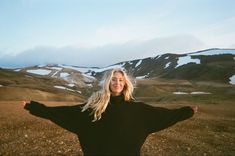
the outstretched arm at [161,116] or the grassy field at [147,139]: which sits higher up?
the outstretched arm at [161,116]

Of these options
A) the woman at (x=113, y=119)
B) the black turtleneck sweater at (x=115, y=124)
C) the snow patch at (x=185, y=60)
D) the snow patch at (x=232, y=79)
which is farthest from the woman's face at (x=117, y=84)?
the snow patch at (x=185, y=60)

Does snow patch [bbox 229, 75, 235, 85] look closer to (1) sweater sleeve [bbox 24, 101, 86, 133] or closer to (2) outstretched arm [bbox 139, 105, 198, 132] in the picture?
(2) outstretched arm [bbox 139, 105, 198, 132]

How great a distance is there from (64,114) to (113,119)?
101cm

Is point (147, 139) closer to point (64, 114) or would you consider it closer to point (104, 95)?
point (64, 114)

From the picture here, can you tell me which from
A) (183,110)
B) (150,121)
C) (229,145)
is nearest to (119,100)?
(150,121)

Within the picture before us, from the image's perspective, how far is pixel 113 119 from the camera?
719cm

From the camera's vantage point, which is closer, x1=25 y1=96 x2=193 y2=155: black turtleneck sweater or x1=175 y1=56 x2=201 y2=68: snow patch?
x1=25 y1=96 x2=193 y2=155: black turtleneck sweater

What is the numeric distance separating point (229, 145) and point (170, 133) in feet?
13.3

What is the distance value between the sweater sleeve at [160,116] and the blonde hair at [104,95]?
433 mm

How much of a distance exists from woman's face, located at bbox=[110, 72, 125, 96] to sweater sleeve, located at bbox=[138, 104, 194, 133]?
1.90ft

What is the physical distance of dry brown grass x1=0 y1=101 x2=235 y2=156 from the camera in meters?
17.1

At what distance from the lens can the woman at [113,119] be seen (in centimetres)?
715

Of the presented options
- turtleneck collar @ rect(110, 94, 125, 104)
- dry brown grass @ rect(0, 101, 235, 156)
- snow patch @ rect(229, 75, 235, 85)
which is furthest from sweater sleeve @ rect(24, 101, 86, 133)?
snow patch @ rect(229, 75, 235, 85)

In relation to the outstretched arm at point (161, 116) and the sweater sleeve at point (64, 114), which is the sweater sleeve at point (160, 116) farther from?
the sweater sleeve at point (64, 114)
